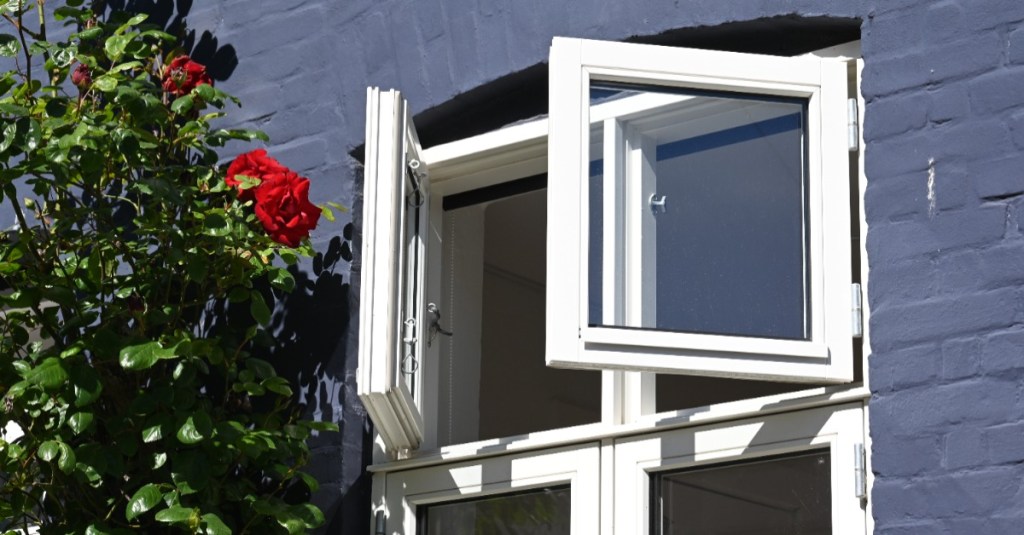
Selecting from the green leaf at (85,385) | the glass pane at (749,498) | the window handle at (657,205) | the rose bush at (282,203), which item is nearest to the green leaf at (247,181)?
the rose bush at (282,203)

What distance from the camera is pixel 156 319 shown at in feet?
13.7

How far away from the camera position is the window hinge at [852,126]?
370cm

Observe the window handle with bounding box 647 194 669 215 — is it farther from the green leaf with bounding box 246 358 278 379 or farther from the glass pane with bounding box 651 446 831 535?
the green leaf with bounding box 246 358 278 379

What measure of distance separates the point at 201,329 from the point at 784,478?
1.57 m

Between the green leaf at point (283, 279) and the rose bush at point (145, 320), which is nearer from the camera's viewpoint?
the rose bush at point (145, 320)

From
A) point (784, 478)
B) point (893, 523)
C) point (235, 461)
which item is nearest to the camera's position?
point (893, 523)

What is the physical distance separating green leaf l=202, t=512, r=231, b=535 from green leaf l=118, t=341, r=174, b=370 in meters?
0.34

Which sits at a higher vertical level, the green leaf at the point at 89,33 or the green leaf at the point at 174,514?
the green leaf at the point at 89,33

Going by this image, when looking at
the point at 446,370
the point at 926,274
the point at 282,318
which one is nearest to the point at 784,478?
the point at 926,274

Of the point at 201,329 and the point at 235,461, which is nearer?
the point at 235,461

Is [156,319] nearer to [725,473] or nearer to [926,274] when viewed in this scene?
[725,473]

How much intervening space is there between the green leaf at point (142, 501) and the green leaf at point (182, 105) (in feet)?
2.94

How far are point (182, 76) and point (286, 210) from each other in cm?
49

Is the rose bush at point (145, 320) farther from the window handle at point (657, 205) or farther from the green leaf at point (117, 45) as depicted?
the window handle at point (657, 205)
